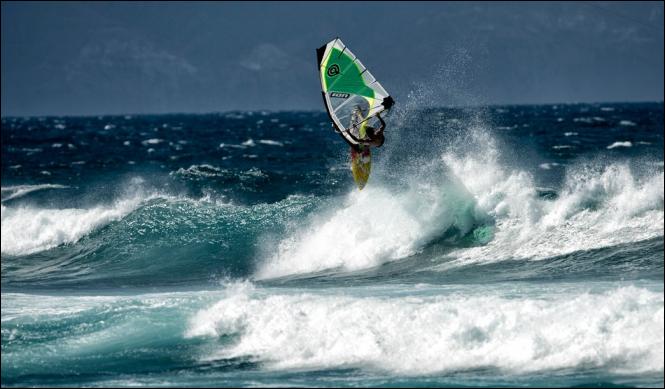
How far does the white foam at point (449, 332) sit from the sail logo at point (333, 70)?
499cm

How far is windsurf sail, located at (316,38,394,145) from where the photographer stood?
17.7m

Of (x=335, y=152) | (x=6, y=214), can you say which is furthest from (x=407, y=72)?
(x=6, y=214)

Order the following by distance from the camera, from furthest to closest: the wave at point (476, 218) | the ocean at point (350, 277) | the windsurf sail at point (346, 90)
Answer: the wave at point (476, 218)
the windsurf sail at point (346, 90)
the ocean at point (350, 277)

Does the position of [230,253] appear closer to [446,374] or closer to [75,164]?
[446,374]

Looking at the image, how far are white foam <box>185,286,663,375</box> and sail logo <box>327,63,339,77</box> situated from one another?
16.4 feet

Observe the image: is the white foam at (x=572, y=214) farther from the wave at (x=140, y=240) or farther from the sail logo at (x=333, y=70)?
the wave at (x=140, y=240)

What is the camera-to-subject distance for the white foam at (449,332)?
12406mm

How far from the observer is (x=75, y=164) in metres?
41.5

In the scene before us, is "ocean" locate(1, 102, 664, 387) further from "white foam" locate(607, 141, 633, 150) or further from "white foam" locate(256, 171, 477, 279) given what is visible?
"white foam" locate(607, 141, 633, 150)

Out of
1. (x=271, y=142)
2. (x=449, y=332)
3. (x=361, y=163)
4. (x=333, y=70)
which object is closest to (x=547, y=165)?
(x=361, y=163)

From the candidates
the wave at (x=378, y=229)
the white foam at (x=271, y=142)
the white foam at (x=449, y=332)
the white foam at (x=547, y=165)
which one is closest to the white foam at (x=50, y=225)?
the wave at (x=378, y=229)

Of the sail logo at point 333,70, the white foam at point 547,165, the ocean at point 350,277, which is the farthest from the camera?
the white foam at point 547,165

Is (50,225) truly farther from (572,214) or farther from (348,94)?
(572,214)

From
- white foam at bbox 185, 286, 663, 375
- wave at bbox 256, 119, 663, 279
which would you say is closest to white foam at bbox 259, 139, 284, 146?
wave at bbox 256, 119, 663, 279
